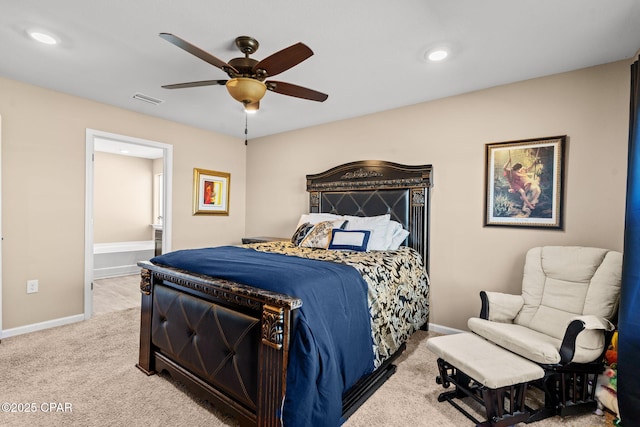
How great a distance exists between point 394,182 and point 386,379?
2.10 meters

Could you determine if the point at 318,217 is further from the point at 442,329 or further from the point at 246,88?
the point at 246,88

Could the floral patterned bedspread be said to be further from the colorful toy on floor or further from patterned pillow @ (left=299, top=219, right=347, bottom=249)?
the colorful toy on floor

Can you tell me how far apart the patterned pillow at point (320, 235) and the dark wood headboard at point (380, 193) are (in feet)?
1.70

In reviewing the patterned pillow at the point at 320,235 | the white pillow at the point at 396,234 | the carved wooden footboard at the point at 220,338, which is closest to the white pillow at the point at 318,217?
the patterned pillow at the point at 320,235

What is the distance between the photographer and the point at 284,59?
1861 mm

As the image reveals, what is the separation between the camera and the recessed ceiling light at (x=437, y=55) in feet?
7.55

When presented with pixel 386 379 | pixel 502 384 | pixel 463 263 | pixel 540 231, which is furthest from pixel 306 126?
pixel 502 384

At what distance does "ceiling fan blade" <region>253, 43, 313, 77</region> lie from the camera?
174 centimetres

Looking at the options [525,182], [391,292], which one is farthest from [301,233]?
[525,182]

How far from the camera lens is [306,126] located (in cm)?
445

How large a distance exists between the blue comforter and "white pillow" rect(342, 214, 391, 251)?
3.54 ft

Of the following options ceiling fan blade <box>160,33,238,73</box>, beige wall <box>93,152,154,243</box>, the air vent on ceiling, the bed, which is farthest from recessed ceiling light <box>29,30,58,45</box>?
beige wall <box>93,152,154,243</box>

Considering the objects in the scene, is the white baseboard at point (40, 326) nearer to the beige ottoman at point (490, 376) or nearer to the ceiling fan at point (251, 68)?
the ceiling fan at point (251, 68)

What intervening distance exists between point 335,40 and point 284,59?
566mm
